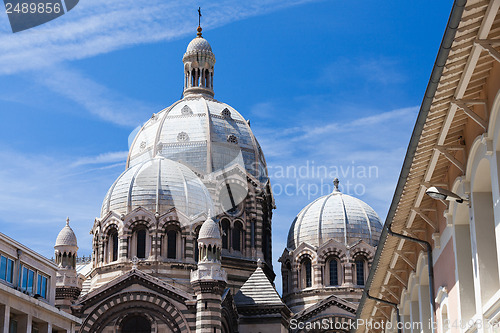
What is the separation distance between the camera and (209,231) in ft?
169

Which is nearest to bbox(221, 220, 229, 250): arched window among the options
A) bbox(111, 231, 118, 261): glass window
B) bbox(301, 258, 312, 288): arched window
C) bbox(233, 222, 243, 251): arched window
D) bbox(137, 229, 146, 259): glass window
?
bbox(233, 222, 243, 251): arched window

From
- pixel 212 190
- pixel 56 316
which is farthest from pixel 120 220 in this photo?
pixel 56 316

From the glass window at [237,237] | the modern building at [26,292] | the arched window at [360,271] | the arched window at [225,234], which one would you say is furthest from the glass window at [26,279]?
the arched window at [360,271]

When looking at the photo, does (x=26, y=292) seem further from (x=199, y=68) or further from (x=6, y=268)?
(x=199, y=68)

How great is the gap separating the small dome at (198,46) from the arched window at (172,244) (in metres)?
19.2

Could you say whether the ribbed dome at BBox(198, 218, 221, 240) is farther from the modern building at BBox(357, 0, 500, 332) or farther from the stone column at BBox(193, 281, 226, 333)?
the modern building at BBox(357, 0, 500, 332)

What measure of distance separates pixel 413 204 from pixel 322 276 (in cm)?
4307

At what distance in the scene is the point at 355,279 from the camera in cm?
5900

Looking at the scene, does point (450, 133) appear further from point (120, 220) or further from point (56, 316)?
point (120, 220)

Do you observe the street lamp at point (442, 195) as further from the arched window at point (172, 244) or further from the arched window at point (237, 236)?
the arched window at point (237, 236)

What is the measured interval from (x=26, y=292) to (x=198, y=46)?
40.4m

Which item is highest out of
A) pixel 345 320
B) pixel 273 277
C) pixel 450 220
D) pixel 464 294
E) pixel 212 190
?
pixel 212 190

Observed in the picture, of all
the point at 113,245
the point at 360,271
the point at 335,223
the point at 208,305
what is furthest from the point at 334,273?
the point at 113,245

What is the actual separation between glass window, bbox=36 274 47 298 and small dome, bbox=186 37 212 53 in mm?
37729
